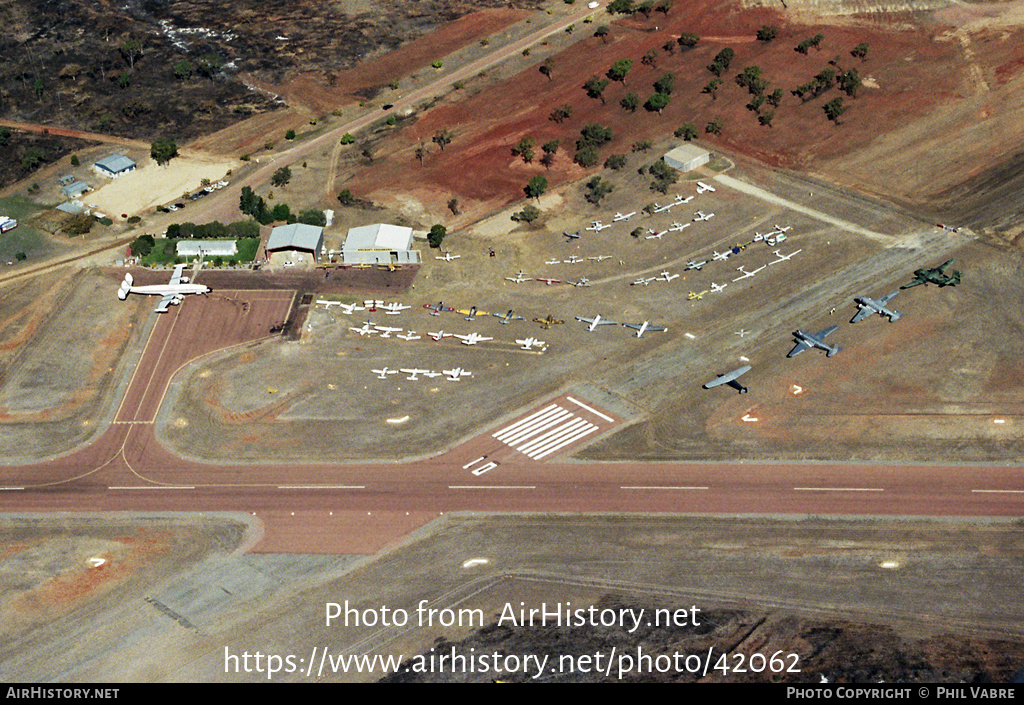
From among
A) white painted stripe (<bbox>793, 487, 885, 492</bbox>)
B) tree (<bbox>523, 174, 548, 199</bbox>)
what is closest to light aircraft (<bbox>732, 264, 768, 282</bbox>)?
tree (<bbox>523, 174, 548, 199</bbox>)

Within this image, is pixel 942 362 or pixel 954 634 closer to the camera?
pixel 954 634

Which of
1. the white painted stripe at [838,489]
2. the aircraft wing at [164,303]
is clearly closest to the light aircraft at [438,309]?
the aircraft wing at [164,303]

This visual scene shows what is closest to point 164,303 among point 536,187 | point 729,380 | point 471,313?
point 471,313

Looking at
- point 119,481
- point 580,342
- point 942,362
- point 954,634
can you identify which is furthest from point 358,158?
point 954,634

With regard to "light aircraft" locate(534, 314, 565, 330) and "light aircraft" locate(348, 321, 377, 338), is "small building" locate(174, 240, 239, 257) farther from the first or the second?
"light aircraft" locate(534, 314, 565, 330)

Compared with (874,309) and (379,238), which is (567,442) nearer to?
(874,309)

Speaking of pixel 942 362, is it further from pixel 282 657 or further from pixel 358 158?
pixel 358 158
